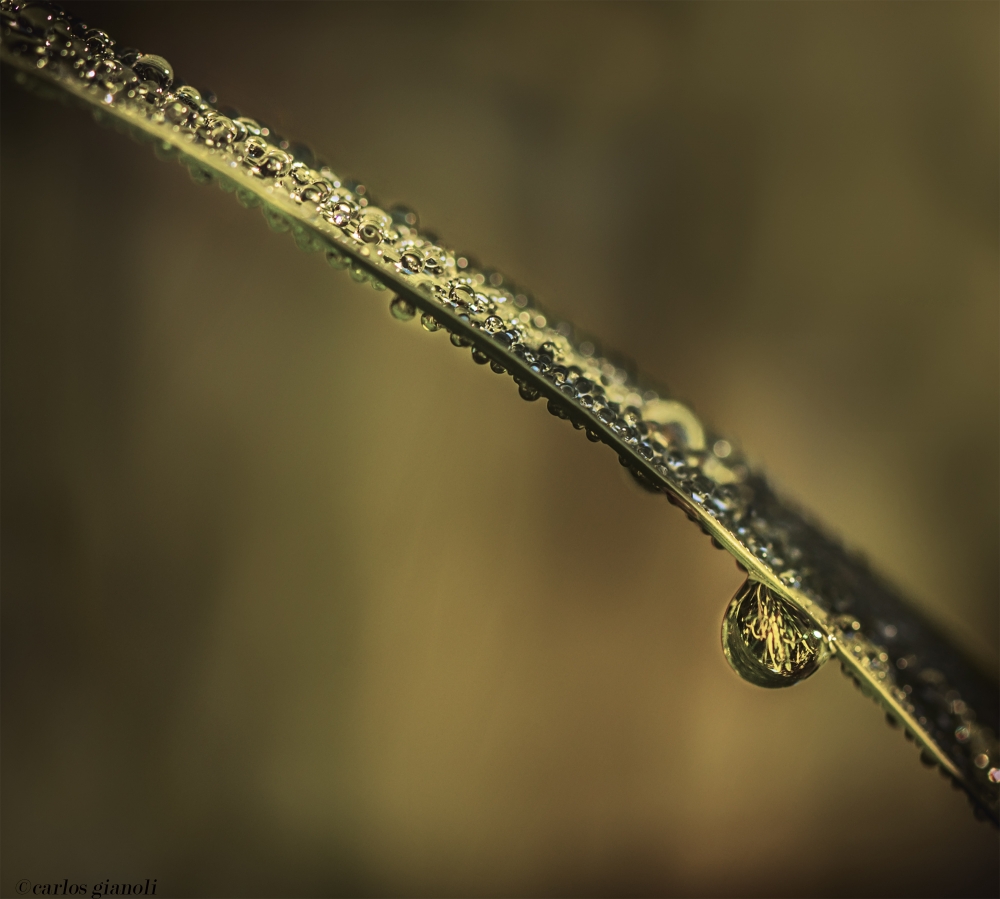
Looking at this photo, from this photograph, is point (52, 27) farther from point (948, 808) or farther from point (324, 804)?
point (948, 808)

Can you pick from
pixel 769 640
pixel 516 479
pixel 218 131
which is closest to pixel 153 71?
pixel 218 131

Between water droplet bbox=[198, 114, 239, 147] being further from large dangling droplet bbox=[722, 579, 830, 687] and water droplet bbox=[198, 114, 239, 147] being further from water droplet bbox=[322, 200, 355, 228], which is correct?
large dangling droplet bbox=[722, 579, 830, 687]

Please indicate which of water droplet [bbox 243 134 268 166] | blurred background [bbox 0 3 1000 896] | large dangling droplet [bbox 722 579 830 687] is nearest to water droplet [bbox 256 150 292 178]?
water droplet [bbox 243 134 268 166]

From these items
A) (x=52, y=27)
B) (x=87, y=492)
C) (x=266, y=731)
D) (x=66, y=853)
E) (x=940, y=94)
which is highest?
(x=940, y=94)

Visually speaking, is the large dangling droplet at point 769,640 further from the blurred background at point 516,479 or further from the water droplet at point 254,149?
the blurred background at point 516,479

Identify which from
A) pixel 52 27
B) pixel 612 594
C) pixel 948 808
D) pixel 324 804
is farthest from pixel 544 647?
pixel 52 27

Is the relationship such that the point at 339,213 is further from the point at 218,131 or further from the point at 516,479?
the point at 516,479
